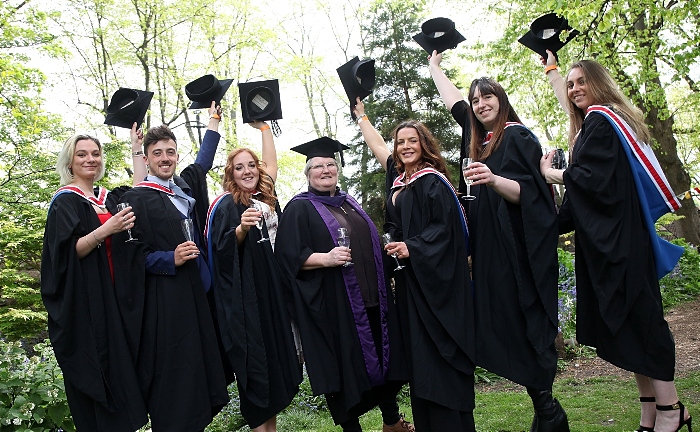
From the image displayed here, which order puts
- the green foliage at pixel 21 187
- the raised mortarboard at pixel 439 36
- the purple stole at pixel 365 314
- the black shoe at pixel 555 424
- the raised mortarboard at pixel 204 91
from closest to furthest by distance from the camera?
the black shoe at pixel 555 424 → the purple stole at pixel 365 314 → the raised mortarboard at pixel 439 36 → the raised mortarboard at pixel 204 91 → the green foliage at pixel 21 187

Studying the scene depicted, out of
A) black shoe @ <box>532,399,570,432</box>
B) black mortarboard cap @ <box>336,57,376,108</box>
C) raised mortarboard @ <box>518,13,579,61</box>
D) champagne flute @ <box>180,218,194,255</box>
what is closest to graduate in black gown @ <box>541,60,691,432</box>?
black shoe @ <box>532,399,570,432</box>

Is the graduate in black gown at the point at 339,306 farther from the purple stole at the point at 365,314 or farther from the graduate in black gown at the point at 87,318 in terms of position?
the graduate in black gown at the point at 87,318

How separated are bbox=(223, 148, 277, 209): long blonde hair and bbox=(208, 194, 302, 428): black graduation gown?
0.07m

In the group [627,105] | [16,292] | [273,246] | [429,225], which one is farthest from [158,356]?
[16,292]

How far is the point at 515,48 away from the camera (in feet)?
40.0

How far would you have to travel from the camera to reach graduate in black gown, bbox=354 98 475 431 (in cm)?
382

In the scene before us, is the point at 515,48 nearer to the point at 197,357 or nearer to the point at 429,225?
the point at 429,225

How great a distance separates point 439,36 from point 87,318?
11.5 feet

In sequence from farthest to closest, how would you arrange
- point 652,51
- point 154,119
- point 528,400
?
point 154,119 → point 652,51 → point 528,400

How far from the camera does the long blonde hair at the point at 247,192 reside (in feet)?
14.6

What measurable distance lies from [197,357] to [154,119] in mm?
18629

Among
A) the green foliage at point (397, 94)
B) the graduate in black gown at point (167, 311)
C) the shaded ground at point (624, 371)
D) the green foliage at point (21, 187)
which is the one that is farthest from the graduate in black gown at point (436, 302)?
the green foliage at point (397, 94)

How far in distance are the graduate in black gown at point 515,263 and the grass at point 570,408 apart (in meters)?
1.07

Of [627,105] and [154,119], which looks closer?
[627,105]
